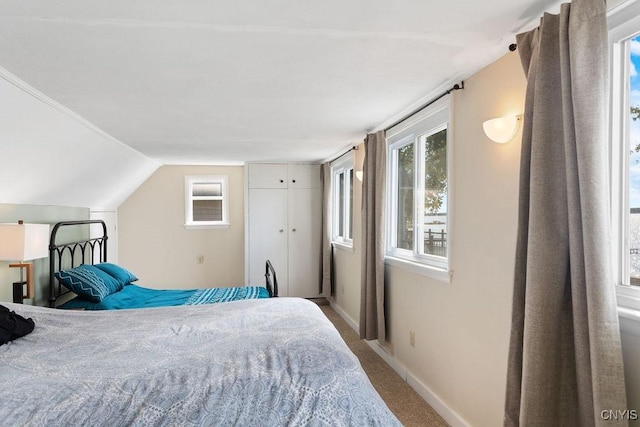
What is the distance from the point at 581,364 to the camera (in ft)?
4.31

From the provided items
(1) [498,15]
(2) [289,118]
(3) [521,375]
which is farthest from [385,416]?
(2) [289,118]

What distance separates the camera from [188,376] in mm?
1539

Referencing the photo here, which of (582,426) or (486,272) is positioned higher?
(486,272)

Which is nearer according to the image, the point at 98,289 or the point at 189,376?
the point at 189,376

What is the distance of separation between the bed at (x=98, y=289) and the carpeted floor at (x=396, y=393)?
108cm

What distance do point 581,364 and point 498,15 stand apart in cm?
136

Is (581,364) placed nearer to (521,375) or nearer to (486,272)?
(521,375)

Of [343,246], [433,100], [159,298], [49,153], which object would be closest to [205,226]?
[343,246]

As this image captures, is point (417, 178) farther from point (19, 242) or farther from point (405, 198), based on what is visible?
point (19, 242)

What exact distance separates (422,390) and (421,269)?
88 centimetres

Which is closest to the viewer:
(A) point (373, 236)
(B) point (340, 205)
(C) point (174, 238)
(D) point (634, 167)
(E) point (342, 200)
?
(D) point (634, 167)

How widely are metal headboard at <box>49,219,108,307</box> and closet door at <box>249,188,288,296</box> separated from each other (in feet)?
6.38

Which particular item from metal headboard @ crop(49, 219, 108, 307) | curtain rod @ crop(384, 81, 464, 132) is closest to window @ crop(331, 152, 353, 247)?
curtain rod @ crop(384, 81, 464, 132)

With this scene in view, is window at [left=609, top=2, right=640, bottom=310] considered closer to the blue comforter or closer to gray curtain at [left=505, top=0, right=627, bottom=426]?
gray curtain at [left=505, top=0, right=627, bottom=426]
